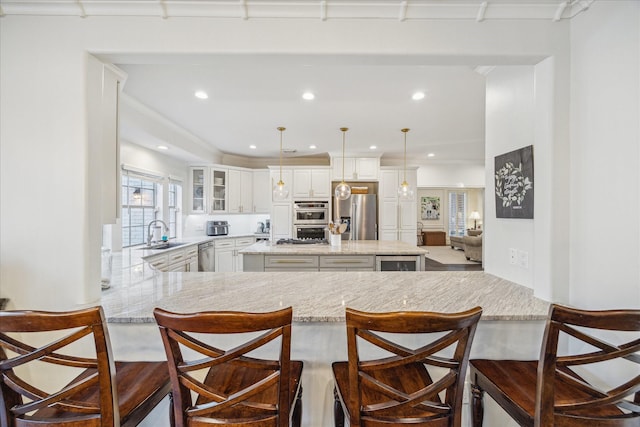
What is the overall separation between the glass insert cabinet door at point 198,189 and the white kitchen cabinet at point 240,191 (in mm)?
508

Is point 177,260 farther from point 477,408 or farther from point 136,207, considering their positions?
point 477,408

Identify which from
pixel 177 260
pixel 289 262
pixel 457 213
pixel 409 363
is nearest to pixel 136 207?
pixel 177 260

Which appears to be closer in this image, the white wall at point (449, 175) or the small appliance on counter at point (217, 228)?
the small appliance on counter at point (217, 228)

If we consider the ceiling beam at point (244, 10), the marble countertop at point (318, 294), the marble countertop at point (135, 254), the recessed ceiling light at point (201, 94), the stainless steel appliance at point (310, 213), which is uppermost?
the recessed ceiling light at point (201, 94)

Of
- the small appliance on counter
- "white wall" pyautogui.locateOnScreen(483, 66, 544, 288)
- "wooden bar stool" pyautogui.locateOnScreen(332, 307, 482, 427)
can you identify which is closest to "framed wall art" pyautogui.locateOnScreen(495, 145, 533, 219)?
"white wall" pyautogui.locateOnScreen(483, 66, 544, 288)

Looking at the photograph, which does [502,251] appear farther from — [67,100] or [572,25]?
[67,100]

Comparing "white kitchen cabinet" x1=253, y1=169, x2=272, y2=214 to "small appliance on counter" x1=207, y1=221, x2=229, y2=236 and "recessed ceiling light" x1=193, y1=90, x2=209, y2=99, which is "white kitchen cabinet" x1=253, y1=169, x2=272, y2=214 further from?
"recessed ceiling light" x1=193, y1=90, x2=209, y2=99

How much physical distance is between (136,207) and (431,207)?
28.7 feet

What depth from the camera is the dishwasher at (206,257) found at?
505 cm

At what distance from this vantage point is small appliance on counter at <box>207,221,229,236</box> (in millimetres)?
5754

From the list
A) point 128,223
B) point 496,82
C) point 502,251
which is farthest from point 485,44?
point 128,223

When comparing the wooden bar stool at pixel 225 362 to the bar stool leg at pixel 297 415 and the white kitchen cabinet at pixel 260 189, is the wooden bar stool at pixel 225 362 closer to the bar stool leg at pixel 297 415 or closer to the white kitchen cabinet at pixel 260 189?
the bar stool leg at pixel 297 415

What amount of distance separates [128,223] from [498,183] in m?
4.44

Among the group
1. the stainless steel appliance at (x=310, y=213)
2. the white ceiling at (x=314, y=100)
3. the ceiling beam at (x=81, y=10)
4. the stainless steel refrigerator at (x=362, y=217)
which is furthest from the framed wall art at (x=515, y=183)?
the stainless steel appliance at (x=310, y=213)
